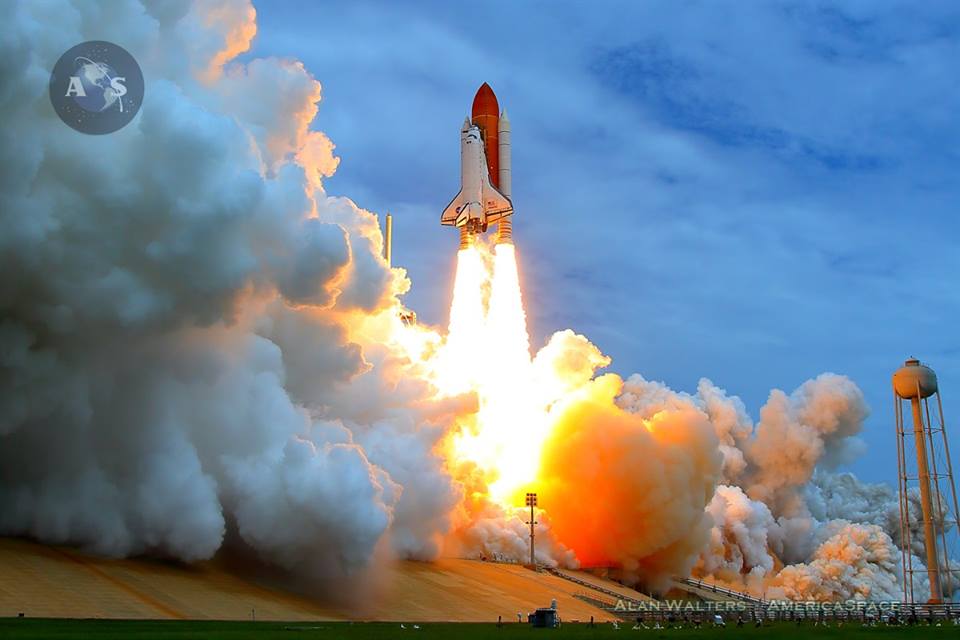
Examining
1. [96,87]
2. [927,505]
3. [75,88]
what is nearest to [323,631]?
[75,88]

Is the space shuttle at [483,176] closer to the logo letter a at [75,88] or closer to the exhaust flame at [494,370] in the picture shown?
the exhaust flame at [494,370]

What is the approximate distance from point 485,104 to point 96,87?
1675 inches

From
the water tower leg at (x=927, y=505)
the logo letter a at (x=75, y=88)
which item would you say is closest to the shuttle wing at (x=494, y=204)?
the water tower leg at (x=927, y=505)

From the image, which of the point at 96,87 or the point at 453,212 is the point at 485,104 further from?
the point at 96,87

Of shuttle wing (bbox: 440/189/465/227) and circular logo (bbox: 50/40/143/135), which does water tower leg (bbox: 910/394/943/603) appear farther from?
circular logo (bbox: 50/40/143/135)

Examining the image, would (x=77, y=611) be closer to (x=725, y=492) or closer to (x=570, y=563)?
(x=570, y=563)

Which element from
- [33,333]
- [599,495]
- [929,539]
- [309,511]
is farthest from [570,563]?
[33,333]

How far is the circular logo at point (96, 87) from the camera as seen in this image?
4259 centimetres

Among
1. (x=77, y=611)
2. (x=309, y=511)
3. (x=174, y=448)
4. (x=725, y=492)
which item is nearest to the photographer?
(x=77, y=611)

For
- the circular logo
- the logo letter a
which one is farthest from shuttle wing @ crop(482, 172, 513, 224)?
the logo letter a

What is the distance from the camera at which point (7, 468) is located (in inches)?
1807

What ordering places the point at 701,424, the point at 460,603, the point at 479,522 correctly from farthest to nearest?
the point at 701,424 < the point at 479,522 < the point at 460,603

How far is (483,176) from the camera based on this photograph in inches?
3221

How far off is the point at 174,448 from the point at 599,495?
1624 inches
